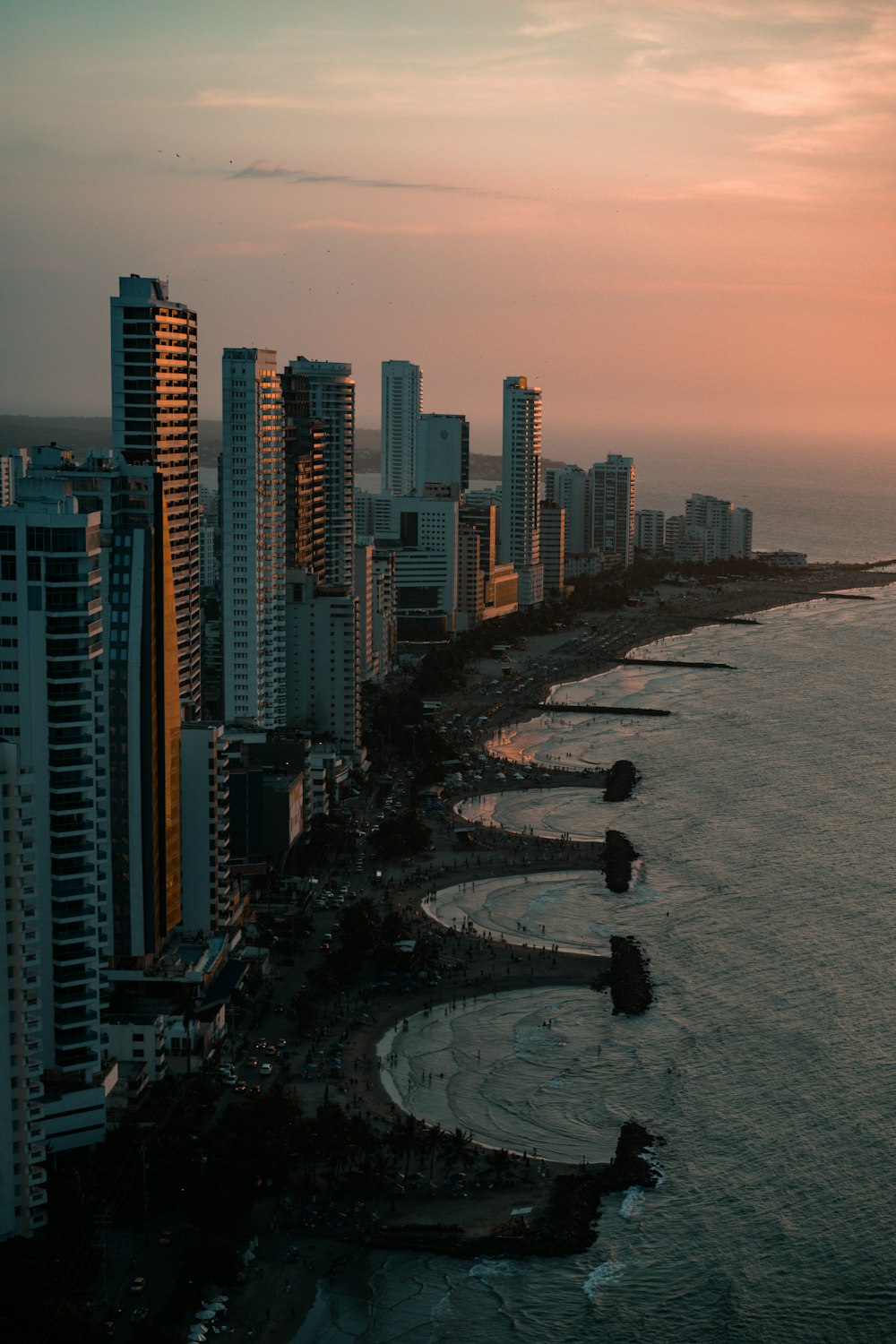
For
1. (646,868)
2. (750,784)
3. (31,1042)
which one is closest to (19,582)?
(31,1042)

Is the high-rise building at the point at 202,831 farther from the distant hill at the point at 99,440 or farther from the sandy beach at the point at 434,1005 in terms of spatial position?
the distant hill at the point at 99,440

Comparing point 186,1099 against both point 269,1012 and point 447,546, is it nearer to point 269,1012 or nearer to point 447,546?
point 269,1012

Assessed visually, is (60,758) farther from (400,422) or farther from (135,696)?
(400,422)

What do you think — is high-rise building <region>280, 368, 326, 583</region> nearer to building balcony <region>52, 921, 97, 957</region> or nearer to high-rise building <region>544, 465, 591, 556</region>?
building balcony <region>52, 921, 97, 957</region>

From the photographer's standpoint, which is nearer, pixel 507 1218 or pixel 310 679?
pixel 507 1218

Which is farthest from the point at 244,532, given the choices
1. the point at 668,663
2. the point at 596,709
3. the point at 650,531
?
the point at 650,531

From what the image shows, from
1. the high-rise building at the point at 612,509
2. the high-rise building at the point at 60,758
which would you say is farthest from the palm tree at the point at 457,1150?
the high-rise building at the point at 612,509

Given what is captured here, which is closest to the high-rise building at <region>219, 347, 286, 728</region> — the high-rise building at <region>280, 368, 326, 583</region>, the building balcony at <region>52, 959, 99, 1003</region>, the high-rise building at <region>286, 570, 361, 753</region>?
the high-rise building at <region>286, 570, 361, 753</region>
